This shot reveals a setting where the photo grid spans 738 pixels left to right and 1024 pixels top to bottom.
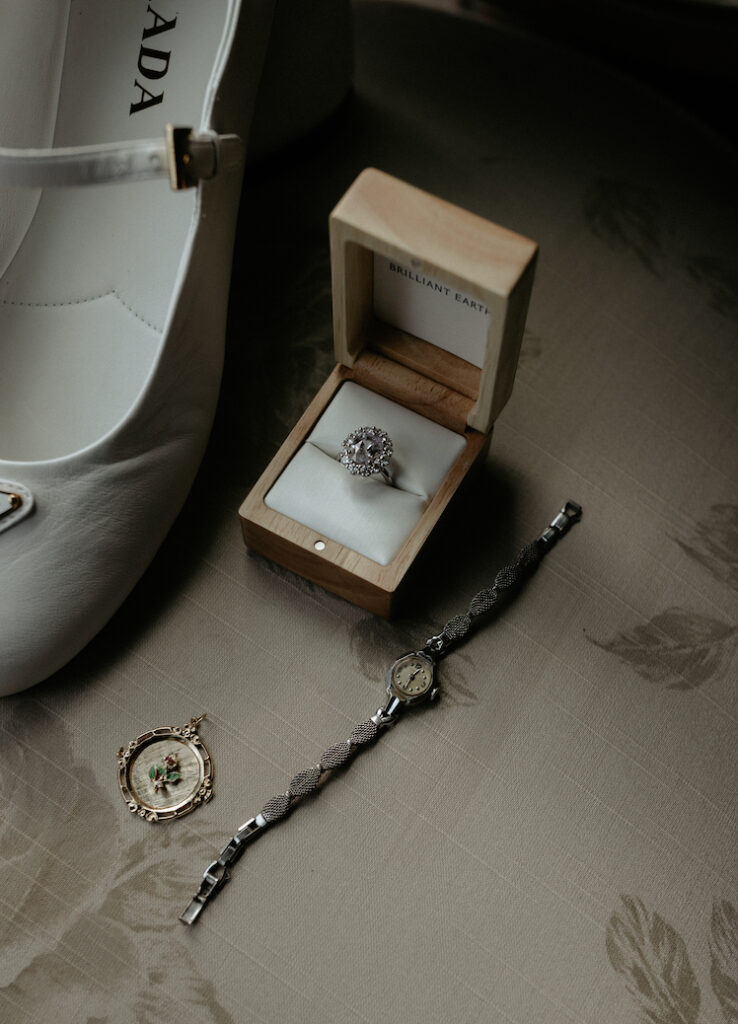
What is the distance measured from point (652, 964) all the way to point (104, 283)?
19.4 inches

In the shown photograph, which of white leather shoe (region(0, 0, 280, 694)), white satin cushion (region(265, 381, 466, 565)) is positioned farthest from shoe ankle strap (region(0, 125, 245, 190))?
white satin cushion (region(265, 381, 466, 565))

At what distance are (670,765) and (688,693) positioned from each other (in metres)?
0.04

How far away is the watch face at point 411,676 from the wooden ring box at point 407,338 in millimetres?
28

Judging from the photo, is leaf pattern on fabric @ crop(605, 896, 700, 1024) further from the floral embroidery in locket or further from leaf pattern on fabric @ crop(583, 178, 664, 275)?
leaf pattern on fabric @ crop(583, 178, 664, 275)

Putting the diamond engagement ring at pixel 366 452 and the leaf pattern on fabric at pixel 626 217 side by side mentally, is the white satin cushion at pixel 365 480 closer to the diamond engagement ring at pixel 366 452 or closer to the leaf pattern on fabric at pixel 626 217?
the diamond engagement ring at pixel 366 452

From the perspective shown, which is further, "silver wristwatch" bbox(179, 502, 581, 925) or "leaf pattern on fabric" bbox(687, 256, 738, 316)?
"leaf pattern on fabric" bbox(687, 256, 738, 316)

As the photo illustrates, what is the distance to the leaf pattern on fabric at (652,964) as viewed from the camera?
0.46 meters

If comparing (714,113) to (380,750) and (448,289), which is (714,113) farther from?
(380,750)

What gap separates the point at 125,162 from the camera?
1.41ft

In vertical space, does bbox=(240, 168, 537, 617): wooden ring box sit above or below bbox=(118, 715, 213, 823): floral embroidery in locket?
above

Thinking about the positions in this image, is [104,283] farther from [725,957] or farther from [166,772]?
[725,957]

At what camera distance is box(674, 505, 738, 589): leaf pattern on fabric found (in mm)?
532

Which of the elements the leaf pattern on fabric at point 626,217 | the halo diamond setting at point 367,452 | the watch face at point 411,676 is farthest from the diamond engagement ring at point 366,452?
the leaf pattern on fabric at point 626,217

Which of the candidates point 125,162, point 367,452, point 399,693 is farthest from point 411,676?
point 125,162
